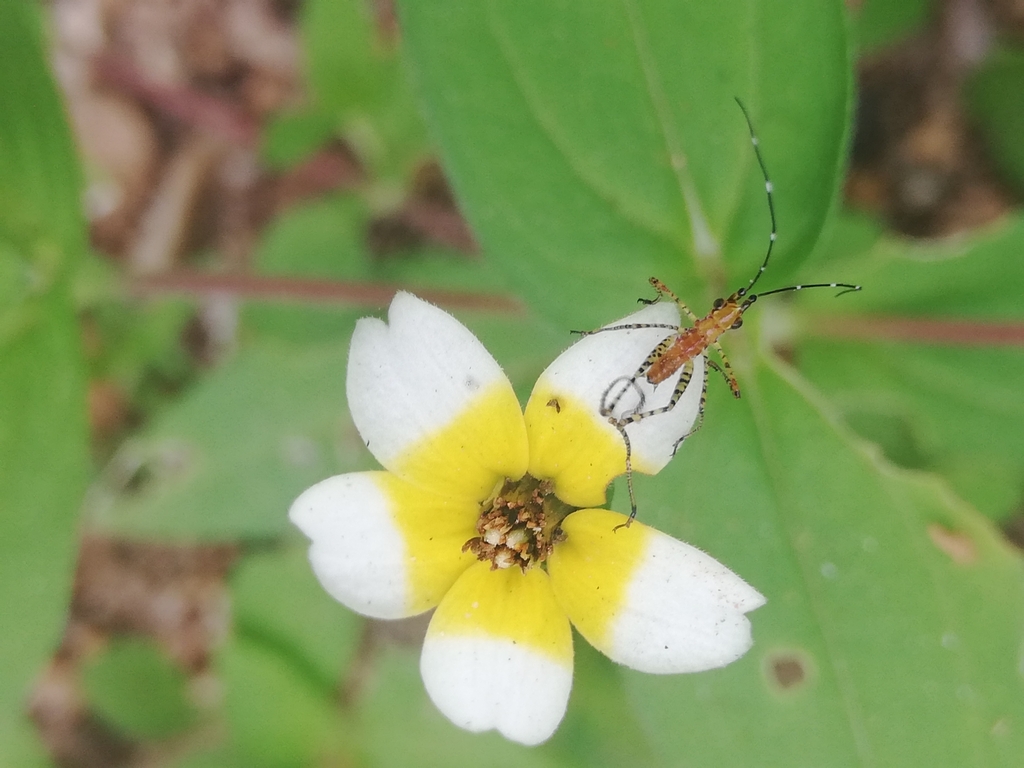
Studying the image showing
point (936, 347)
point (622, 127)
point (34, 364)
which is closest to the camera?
point (622, 127)

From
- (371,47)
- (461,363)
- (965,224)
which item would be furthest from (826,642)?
(371,47)

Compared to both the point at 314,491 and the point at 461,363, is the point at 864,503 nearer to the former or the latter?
the point at 461,363

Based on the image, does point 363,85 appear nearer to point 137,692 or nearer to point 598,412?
point 598,412

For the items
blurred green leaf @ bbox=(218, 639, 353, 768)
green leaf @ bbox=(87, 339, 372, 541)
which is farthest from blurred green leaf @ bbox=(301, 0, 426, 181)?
blurred green leaf @ bbox=(218, 639, 353, 768)

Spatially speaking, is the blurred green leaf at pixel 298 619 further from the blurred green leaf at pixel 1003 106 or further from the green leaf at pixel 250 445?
the blurred green leaf at pixel 1003 106

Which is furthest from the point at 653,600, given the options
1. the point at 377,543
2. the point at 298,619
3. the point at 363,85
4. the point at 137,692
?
the point at 137,692

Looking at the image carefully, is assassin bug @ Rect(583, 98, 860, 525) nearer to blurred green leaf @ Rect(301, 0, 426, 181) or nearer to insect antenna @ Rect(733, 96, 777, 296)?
insect antenna @ Rect(733, 96, 777, 296)

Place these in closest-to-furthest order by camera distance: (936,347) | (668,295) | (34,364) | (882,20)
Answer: (668,295), (34,364), (936,347), (882,20)

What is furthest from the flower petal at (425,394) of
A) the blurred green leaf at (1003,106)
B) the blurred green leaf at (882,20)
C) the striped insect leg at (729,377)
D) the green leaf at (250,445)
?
the blurred green leaf at (1003,106)
